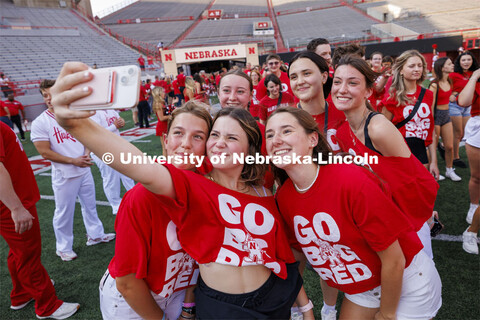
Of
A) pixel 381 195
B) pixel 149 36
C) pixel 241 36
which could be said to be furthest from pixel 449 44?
pixel 149 36

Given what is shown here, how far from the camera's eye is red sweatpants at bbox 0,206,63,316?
2531mm

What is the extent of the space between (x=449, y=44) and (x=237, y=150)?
2402cm

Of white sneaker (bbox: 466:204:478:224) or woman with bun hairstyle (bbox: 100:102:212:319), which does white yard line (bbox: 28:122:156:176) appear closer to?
woman with bun hairstyle (bbox: 100:102:212:319)

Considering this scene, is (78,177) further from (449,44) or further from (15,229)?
(449,44)

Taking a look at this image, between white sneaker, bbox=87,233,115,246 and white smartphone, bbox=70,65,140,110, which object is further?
white sneaker, bbox=87,233,115,246

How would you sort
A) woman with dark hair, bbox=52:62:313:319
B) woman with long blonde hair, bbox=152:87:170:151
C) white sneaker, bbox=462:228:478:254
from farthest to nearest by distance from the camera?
woman with long blonde hair, bbox=152:87:170:151 → white sneaker, bbox=462:228:478:254 → woman with dark hair, bbox=52:62:313:319

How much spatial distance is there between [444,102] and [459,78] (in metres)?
0.49

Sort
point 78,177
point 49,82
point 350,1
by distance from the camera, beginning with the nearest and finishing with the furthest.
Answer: point 49,82, point 78,177, point 350,1

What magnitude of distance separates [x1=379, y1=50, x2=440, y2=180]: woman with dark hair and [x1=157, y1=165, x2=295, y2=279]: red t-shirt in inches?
97.1

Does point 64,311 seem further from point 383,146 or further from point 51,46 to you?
point 51,46

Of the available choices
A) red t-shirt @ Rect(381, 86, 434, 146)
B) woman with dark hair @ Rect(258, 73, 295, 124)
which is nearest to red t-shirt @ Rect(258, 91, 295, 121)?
woman with dark hair @ Rect(258, 73, 295, 124)

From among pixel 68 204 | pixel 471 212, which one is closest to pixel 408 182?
pixel 471 212

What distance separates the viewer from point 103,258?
12.3ft

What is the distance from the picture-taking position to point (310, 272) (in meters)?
3.17
